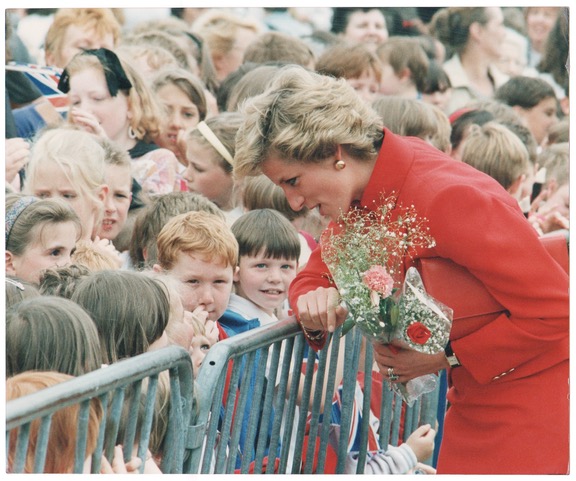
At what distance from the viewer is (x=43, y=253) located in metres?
→ 3.65

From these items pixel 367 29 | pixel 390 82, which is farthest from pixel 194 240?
pixel 367 29

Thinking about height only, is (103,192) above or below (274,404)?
above

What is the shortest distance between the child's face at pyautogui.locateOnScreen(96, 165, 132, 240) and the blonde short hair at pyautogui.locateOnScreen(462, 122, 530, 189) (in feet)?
7.10

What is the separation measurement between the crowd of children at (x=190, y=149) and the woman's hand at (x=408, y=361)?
0.64m

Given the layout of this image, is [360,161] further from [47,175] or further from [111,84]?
[111,84]

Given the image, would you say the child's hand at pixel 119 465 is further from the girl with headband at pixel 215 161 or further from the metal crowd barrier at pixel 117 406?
the girl with headband at pixel 215 161

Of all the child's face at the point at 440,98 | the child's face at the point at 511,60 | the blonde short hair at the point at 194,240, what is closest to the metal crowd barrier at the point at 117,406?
the blonde short hair at the point at 194,240

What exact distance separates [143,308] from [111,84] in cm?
198

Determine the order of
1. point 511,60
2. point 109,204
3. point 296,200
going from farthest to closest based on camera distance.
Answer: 1. point 511,60
2. point 109,204
3. point 296,200

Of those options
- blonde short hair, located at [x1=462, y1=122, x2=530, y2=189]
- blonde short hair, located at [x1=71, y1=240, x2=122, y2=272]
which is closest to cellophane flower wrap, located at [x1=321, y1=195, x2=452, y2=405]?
blonde short hair, located at [x1=71, y1=240, x2=122, y2=272]

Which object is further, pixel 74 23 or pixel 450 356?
pixel 74 23

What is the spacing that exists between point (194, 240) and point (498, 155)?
2395mm

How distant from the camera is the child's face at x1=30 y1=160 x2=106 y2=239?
410 cm

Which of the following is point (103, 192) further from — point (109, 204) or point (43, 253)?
point (43, 253)
